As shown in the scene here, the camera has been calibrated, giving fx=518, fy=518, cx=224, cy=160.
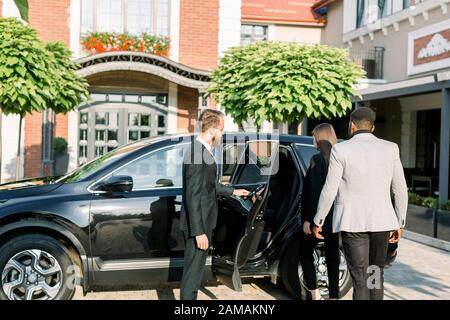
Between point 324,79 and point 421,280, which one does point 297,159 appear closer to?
point 421,280

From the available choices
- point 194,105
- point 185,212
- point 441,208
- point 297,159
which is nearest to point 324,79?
point 441,208

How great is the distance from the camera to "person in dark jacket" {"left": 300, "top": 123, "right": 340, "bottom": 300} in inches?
193

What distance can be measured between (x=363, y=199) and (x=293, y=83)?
5219 mm

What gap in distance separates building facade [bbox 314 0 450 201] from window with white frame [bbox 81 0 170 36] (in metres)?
6.09

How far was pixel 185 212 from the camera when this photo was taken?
4426 millimetres

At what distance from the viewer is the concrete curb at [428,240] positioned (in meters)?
9.29

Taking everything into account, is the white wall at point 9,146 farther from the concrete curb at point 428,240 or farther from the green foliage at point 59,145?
the concrete curb at point 428,240

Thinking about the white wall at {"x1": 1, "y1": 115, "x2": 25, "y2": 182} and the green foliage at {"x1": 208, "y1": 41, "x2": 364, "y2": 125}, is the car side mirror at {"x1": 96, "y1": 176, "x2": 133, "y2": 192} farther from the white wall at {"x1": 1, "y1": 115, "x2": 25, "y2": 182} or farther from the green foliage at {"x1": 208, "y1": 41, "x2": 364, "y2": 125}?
the white wall at {"x1": 1, "y1": 115, "x2": 25, "y2": 182}

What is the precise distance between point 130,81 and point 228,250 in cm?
1085

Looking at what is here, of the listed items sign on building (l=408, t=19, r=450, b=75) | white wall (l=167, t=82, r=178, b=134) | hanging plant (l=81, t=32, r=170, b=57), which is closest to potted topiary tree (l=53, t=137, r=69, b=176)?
hanging plant (l=81, t=32, r=170, b=57)

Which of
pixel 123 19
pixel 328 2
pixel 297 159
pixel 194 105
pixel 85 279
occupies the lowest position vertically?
pixel 85 279

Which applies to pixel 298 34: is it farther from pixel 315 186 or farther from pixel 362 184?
pixel 362 184

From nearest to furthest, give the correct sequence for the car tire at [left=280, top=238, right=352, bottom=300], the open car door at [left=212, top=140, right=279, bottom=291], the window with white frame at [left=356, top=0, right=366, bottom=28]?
the open car door at [left=212, top=140, right=279, bottom=291], the car tire at [left=280, top=238, right=352, bottom=300], the window with white frame at [left=356, top=0, right=366, bottom=28]
